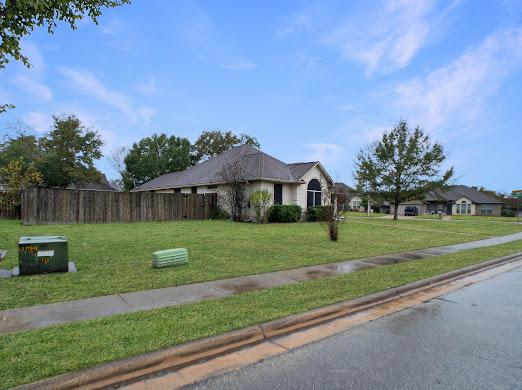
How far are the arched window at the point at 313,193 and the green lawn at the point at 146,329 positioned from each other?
19648mm

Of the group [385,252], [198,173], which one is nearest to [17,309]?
[385,252]

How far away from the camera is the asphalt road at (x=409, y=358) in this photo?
133 inches

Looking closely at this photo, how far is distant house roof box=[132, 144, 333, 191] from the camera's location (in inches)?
962

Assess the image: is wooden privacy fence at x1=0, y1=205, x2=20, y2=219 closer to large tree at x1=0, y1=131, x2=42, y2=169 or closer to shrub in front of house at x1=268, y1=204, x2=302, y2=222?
large tree at x1=0, y1=131, x2=42, y2=169

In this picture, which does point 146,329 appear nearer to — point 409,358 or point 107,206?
point 409,358

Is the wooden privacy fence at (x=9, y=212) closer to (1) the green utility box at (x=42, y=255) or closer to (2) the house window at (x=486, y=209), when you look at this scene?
(1) the green utility box at (x=42, y=255)

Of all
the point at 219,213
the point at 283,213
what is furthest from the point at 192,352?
the point at 219,213

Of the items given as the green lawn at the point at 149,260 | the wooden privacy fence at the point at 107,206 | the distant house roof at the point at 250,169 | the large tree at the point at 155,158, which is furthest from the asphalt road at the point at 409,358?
the large tree at the point at 155,158

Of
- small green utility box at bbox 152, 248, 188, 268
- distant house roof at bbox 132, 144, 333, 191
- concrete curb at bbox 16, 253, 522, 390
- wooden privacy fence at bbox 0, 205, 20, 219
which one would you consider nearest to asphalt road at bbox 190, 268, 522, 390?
concrete curb at bbox 16, 253, 522, 390

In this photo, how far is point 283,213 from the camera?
77.9ft

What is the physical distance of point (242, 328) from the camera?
4457mm

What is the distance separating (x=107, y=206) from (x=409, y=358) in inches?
802

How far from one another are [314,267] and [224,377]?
18.3 ft

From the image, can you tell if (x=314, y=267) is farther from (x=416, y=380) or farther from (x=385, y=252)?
(x=416, y=380)
